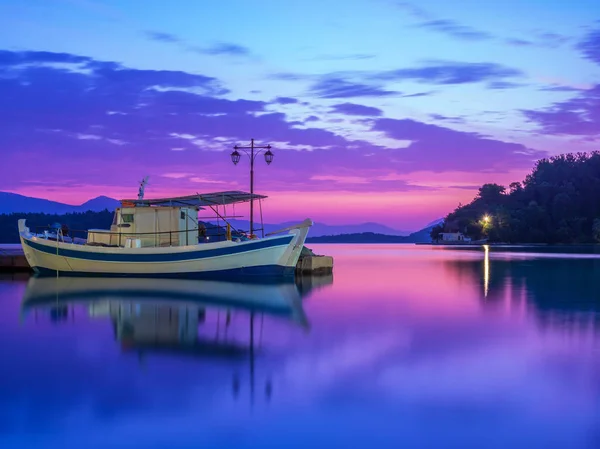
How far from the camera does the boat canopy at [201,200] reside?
31619mm

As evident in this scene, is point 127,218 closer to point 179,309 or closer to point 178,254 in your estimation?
point 178,254

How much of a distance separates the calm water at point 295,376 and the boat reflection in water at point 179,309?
0.09 m

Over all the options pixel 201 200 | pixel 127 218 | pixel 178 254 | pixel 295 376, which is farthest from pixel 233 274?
pixel 295 376

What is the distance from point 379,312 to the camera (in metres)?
20.1

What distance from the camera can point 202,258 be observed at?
101 feet

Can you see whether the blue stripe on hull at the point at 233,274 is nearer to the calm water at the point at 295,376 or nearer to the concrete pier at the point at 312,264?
the concrete pier at the point at 312,264

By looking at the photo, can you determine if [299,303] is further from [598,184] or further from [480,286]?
[598,184]

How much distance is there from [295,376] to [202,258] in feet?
68.6

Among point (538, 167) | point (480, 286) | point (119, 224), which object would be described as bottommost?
point (480, 286)

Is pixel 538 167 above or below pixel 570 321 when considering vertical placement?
above

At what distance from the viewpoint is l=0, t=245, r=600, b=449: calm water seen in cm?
741

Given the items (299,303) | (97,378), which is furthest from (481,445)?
(299,303)

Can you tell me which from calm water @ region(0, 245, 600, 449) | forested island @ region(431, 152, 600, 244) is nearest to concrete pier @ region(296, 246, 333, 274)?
Result: calm water @ region(0, 245, 600, 449)

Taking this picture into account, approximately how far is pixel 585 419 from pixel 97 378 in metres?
6.80
